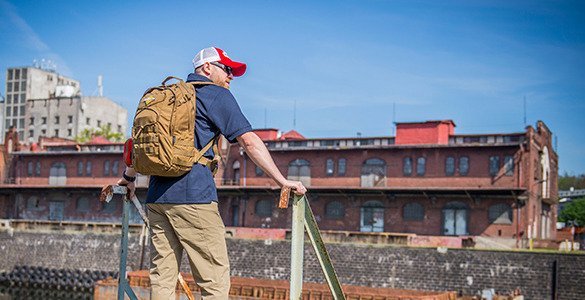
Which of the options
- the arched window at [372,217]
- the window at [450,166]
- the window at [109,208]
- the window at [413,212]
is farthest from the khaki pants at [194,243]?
the window at [109,208]

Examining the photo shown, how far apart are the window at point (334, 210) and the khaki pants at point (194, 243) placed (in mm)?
39695

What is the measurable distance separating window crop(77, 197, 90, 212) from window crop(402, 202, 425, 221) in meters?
23.5

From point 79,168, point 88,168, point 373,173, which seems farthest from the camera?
point 79,168

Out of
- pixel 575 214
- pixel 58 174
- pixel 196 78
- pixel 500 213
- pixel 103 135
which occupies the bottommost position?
pixel 500 213

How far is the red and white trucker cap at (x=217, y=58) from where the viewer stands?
4348mm

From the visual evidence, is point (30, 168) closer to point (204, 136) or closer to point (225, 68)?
point (225, 68)

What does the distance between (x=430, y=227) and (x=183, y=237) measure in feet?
125

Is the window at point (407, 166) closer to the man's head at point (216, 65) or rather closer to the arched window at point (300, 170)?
the arched window at point (300, 170)

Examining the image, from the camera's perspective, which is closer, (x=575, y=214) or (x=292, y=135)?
(x=292, y=135)

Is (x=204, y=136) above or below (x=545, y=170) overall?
below

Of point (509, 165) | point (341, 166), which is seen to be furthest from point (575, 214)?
point (341, 166)

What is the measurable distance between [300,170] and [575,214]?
113 ft

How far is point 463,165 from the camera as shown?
41250mm

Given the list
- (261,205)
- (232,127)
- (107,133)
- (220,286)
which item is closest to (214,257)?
(220,286)
